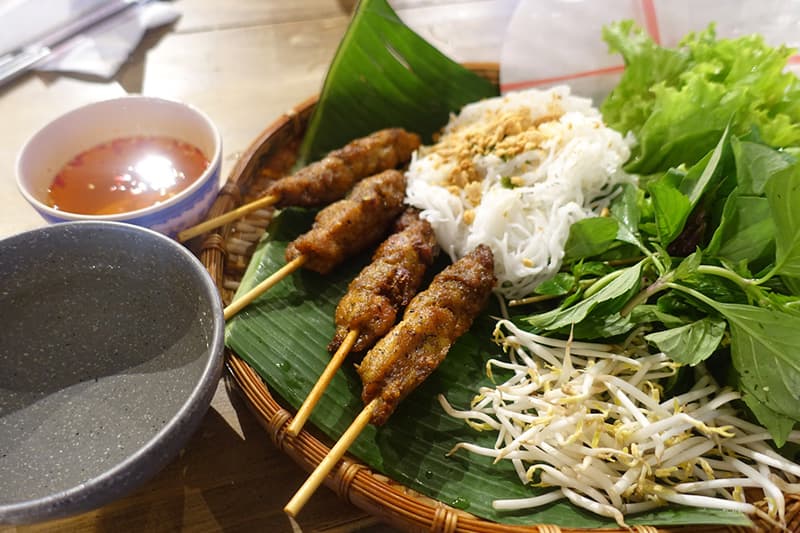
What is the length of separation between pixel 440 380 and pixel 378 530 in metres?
0.65

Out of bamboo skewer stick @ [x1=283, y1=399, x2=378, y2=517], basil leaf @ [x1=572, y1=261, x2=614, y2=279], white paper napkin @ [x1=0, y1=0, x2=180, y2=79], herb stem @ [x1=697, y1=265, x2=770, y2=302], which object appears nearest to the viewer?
bamboo skewer stick @ [x1=283, y1=399, x2=378, y2=517]

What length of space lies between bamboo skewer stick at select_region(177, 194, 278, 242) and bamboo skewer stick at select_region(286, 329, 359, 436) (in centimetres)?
86

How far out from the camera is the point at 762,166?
2357 millimetres

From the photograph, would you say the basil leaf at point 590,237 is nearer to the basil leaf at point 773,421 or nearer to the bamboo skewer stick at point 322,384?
the basil leaf at point 773,421

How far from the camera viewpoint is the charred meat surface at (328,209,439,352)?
7.89 ft

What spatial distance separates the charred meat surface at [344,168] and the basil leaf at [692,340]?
5.60 feet

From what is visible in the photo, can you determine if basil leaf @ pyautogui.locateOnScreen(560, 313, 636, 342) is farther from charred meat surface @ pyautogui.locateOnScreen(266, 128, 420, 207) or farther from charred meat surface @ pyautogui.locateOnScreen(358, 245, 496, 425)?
charred meat surface @ pyautogui.locateOnScreen(266, 128, 420, 207)

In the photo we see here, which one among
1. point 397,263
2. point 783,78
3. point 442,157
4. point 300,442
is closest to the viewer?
point 300,442

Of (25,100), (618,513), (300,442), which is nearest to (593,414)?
(618,513)

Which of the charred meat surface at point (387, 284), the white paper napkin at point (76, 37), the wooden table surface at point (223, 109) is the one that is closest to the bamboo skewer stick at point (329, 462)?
the wooden table surface at point (223, 109)

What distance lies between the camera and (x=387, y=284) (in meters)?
2.57

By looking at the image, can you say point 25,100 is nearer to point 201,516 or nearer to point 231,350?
point 231,350

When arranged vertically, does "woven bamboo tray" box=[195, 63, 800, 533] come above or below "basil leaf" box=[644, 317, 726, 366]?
below

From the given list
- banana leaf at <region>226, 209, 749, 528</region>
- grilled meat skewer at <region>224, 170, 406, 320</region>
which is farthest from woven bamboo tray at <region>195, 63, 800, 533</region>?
grilled meat skewer at <region>224, 170, 406, 320</region>
